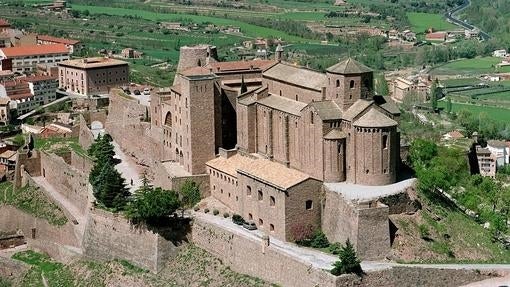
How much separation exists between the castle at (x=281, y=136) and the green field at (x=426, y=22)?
373 ft

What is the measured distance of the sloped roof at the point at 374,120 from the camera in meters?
50.1

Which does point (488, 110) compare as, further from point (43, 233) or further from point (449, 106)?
point (43, 233)

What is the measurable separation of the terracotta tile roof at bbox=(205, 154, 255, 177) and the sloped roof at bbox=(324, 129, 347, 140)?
5663mm

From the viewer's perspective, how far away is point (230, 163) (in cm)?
5581

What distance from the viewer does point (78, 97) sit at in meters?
82.9

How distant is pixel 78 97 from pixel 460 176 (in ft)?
110

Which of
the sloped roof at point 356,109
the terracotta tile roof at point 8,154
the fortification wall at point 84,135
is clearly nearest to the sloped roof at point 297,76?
the sloped roof at point 356,109

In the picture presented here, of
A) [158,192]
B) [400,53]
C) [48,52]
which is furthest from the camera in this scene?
[400,53]

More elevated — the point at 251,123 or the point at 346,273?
the point at 251,123

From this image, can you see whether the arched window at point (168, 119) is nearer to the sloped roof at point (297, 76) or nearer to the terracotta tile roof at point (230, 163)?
the terracotta tile roof at point (230, 163)

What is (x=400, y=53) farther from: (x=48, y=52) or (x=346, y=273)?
(x=346, y=273)

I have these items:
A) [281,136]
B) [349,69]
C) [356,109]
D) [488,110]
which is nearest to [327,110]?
[356,109]

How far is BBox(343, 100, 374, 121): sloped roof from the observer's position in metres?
50.8

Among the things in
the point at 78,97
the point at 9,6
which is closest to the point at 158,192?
the point at 78,97
